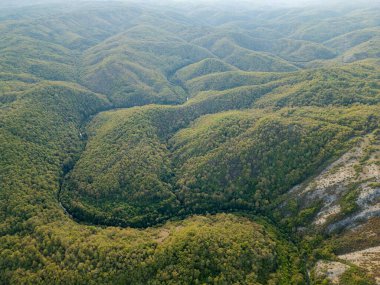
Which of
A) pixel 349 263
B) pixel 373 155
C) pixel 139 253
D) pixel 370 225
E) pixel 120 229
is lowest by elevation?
pixel 120 229

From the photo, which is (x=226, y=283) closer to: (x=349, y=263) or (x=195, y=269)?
(x=195, y=269)

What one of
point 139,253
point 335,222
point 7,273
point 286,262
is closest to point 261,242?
point 286,262

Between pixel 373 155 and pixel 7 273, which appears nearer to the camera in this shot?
pixel 7 273

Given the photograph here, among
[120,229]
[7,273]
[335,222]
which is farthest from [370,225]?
[7,273]

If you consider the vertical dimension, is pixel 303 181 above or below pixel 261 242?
above

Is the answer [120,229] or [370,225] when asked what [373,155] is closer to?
[370,225]

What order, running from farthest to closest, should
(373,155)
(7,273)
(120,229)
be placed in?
1. (120,229)
2. (373,155)
3. (7,273)

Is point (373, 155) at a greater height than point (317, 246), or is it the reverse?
point (373, 155)

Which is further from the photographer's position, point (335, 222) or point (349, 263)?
point (335, 222)

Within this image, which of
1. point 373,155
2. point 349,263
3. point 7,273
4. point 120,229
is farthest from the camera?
point 120,229
